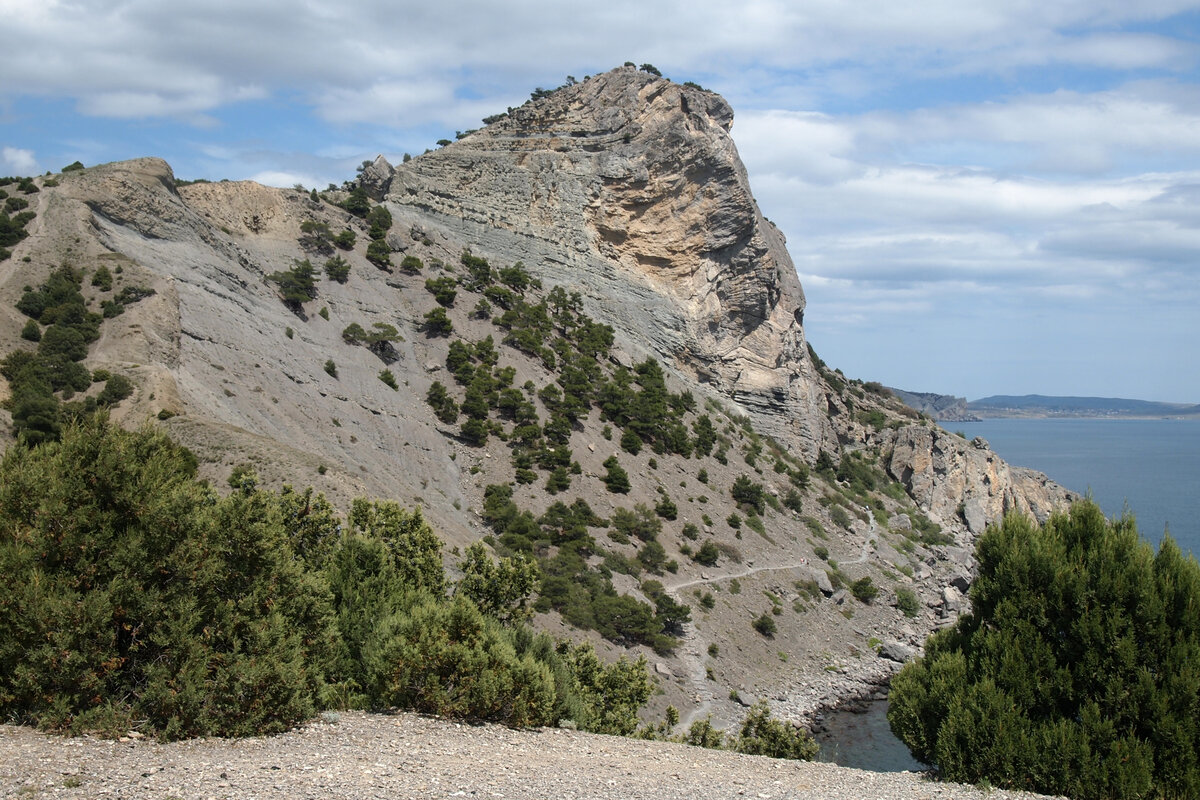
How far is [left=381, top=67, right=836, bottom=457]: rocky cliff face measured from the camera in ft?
197

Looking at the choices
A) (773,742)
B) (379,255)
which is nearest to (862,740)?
(773,742)

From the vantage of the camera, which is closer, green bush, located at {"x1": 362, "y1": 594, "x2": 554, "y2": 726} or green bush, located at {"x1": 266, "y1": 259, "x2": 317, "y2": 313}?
green bush, located at {"x1": 362, "y1": 594, "x2": 554, "y2": 726}

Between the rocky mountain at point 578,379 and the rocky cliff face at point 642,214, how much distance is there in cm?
19

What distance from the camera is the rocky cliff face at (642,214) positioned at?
60.1 metres

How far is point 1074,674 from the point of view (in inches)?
476

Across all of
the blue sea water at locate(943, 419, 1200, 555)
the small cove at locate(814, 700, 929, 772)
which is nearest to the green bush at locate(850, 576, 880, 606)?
the small cove at locate(814, 700, 929, 772)

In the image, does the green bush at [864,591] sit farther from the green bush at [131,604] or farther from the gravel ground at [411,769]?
the green bush at [131,604]

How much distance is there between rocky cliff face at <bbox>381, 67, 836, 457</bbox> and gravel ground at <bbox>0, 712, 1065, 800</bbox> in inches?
1869

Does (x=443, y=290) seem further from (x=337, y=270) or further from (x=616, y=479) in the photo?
(x=616, y=479)

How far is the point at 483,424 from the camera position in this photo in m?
44.4

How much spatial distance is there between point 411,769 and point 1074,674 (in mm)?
9114

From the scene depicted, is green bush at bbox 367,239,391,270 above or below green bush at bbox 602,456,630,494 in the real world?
above

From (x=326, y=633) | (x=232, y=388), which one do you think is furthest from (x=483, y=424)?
(x=326, y=633)

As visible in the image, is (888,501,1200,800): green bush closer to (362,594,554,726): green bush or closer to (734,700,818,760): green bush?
(362,594,554,726): green bush
